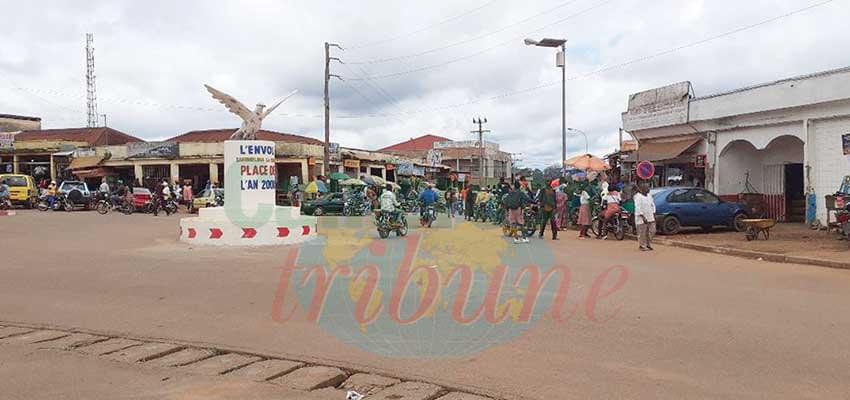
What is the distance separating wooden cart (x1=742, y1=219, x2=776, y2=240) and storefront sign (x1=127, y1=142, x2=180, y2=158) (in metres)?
34.9

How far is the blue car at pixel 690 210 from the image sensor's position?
61.2ft

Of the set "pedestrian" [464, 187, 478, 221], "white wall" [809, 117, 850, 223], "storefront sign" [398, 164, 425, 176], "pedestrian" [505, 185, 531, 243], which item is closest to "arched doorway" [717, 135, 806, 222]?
"white wall" [809, 117, 850, 223]

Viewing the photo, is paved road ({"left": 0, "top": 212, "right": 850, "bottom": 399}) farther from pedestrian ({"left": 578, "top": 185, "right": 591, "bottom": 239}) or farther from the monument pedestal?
pedestrian ({"left": 578, "top": 185, "right": 591, "bottom": 239})

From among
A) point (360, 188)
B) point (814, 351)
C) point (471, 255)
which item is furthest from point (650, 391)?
point (360, 188)

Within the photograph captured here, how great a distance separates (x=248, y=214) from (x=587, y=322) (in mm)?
11732

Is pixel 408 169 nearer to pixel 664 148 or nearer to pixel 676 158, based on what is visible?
pixel 664 148

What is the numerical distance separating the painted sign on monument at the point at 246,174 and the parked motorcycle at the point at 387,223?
2974mm

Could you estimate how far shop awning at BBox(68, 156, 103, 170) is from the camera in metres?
44.2

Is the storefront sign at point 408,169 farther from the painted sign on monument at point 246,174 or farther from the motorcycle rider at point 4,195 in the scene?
the painted sign on monument at point 246,174

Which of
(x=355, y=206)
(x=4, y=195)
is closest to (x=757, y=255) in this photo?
(x=355, y=206)

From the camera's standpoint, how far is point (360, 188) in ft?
118

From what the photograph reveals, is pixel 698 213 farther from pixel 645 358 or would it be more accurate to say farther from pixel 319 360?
pixel 319 360

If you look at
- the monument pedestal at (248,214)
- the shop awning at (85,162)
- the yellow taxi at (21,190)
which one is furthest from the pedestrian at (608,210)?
the shop awning at (85,162)

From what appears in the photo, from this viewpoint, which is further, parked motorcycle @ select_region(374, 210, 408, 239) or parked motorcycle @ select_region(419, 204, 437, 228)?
parked motorcycle @ select_region(419, 204, 437, 228)
